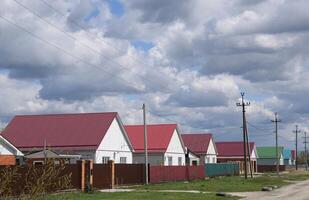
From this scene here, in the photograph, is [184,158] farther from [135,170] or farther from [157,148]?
[135,170]

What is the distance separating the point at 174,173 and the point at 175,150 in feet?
48.9

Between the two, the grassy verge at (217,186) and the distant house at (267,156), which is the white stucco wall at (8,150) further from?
the distant house at (267,156)

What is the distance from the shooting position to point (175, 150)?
6406 cm

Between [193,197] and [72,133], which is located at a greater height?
[72,133]

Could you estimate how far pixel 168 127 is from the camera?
64188mm

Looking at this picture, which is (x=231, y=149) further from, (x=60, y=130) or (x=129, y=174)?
(x=129, y=174)

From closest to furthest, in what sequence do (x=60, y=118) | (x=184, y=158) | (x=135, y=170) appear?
(x=135, y=170) → (x=60, y=118) → (x=184, y=158)

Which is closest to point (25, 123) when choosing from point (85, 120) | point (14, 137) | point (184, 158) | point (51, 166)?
point (14, 137)

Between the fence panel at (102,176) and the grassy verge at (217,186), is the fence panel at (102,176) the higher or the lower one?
the higher one

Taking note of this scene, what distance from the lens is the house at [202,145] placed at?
257 feet

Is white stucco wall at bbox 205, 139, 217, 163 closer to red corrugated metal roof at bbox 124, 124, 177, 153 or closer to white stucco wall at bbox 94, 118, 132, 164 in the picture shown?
red corrugated metal roof at bbox 124, 124, 177, 153

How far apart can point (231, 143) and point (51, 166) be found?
3982 inches

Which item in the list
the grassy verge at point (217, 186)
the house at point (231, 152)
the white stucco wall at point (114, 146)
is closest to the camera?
the grassy verge at point (217, 186)

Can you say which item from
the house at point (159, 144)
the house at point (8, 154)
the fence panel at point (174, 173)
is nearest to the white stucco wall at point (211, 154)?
the house at point (159, 144)
